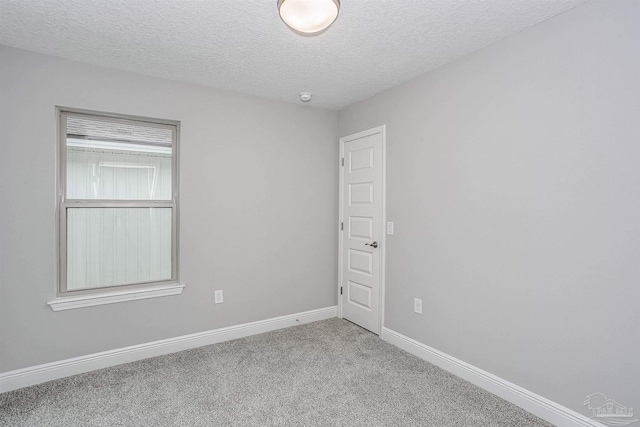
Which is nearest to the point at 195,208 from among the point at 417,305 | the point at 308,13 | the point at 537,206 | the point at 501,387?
the point at 308,13

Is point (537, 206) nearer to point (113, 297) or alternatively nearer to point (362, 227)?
point (362, 227)

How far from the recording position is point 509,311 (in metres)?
2.19

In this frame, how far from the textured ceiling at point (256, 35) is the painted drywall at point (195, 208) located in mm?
277

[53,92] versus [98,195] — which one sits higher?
[53,92]

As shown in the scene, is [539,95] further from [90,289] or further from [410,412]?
[90,289]

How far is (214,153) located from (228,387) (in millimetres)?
2121

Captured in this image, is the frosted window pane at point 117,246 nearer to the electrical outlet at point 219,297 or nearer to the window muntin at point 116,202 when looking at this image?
the window muntin at point 116,202

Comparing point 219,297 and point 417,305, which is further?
point 219,297

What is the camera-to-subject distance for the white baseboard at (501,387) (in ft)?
6.17

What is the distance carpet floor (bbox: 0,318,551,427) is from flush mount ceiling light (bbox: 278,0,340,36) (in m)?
2.40

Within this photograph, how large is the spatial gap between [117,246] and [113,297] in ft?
1.46

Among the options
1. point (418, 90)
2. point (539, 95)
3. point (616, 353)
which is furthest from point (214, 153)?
point (616, 353)

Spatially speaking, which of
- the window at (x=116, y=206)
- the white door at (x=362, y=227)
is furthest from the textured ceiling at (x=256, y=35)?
the white door at (x=362, y=227)

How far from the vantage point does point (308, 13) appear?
5.36 feet
